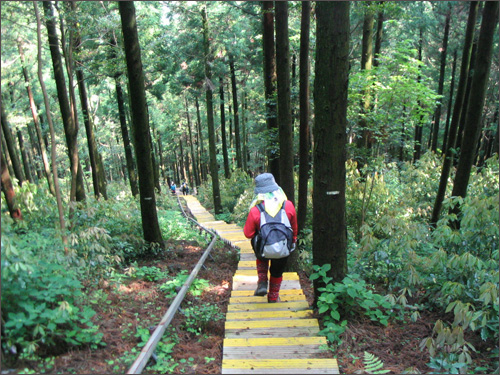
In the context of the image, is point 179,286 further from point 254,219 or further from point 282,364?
point 282,364

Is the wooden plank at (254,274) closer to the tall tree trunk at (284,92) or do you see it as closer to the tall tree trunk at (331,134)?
the tall tree trunk at (331,134)

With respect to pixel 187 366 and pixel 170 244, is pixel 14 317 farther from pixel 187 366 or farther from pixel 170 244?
pixel 170 244

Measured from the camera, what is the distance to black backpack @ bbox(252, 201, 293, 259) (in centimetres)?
482

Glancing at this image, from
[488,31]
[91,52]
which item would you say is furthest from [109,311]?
[91,52]

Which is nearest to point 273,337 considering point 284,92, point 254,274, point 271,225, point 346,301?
point 346,301

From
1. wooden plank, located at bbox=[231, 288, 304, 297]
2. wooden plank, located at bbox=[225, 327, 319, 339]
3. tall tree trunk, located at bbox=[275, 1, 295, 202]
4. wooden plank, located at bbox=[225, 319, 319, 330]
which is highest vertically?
tall tree trunk, located at bbox=[275, 1, 295, 202]

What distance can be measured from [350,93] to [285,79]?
2365 millimetres

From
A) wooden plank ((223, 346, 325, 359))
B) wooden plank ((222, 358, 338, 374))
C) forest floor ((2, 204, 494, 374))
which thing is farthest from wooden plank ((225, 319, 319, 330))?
wooden plank ((222, 358, 338, 374))

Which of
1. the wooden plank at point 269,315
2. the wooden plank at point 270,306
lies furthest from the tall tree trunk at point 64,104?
the wooden plank at point 269,315

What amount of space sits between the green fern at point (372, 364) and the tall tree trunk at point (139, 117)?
18.4 feet

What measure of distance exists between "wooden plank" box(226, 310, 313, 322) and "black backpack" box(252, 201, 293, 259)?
35.4 inches

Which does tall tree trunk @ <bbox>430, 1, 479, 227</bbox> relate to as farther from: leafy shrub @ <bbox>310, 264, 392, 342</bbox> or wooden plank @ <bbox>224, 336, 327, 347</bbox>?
wooden plank @ <bbox>224, 336, 327, 347</bbox>

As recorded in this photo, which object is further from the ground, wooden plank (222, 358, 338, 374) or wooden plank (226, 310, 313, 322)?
wooden plank (222, 358, 338, 374)

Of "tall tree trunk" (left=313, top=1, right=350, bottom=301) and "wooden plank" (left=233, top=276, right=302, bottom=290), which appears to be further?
"wooden plank" (left=233, top=276, right=302, bottom=290)
